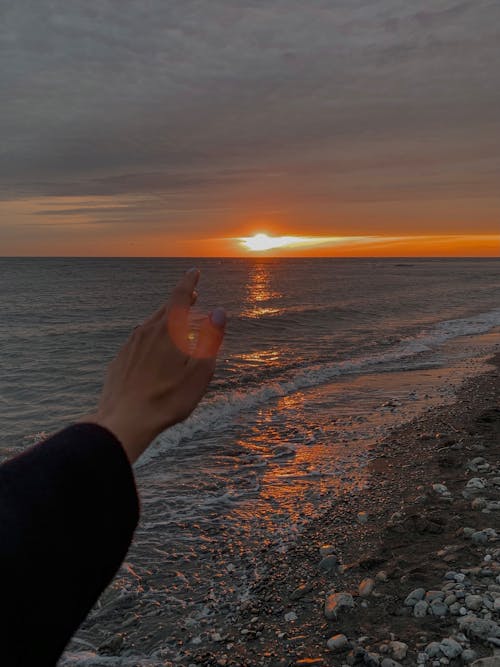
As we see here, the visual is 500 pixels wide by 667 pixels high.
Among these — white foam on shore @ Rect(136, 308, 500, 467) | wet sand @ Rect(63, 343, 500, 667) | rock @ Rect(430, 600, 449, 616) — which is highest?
rock @ Rect(430, 600, 449, 616)

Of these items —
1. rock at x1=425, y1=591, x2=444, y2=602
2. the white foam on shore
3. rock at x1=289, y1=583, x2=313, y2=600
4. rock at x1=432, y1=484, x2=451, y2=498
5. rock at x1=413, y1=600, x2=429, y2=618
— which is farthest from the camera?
the white foam on shore

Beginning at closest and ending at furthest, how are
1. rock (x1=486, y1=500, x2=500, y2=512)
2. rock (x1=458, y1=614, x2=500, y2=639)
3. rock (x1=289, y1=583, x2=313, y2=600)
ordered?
rock (x1=458, y1=614, x2=500, y2=639) < rock (x1=289, y1=583, x2=313, y2=600) < rock (x1=486, y1=500, x2=500, y2=512)

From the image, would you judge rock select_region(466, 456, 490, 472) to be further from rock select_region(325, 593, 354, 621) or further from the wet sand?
rock select_region(325, 593, 354, 621)

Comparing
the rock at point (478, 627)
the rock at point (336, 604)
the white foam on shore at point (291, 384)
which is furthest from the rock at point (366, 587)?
the white foam on shore at point (291, 384)

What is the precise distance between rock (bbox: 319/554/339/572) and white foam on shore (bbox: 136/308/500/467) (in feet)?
15.5

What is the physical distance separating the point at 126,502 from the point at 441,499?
7.17 m

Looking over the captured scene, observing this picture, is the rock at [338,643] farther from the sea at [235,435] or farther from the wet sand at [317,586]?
the sea at [235,435]

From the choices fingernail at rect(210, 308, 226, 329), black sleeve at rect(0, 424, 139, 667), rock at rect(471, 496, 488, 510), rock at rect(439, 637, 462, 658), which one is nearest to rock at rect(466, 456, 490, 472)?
rock at rect(471, 496, 488, 510)

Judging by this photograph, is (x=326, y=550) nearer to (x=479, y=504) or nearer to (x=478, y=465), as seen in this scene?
(x=479, y=504)

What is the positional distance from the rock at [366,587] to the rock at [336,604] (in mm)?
135

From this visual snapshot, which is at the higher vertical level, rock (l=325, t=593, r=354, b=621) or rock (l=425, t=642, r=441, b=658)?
rock (l=425, t=642, r=441, b=658)

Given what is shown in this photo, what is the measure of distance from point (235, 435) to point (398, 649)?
744 cm

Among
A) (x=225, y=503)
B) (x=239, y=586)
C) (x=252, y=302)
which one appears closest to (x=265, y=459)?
(x=225, y=503)

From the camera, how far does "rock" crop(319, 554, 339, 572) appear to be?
19.2 ft
